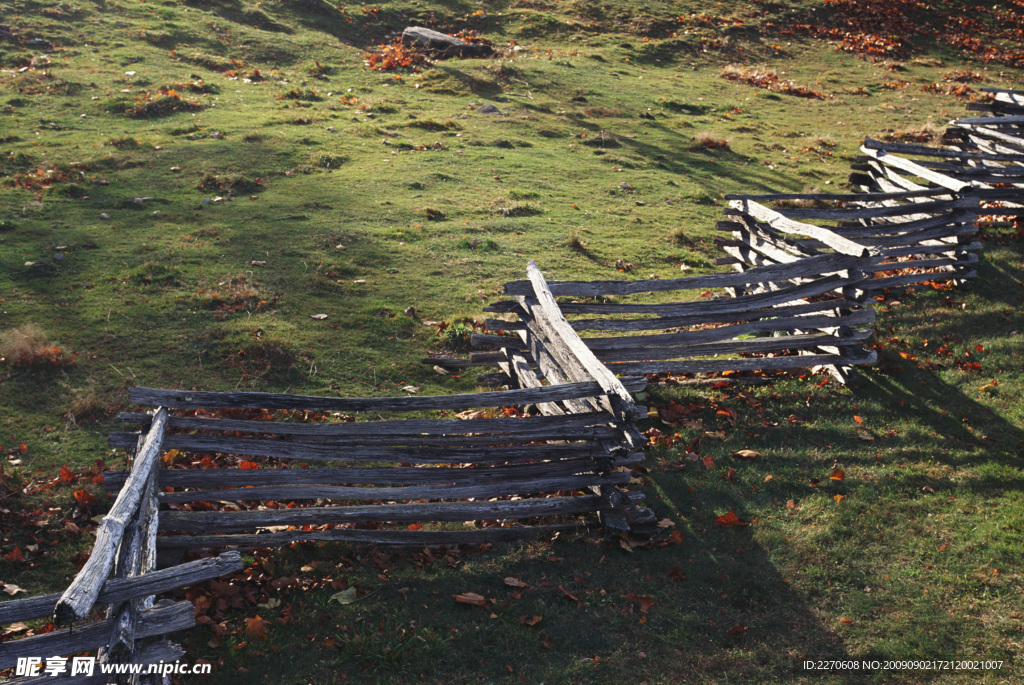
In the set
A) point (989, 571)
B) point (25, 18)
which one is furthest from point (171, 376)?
point (25, 18)

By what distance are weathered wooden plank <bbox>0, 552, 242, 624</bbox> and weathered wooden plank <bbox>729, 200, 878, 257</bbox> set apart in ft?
27.8

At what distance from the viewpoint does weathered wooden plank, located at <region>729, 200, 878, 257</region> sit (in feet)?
29.3

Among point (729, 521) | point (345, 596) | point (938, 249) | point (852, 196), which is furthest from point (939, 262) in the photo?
point (345, 596)

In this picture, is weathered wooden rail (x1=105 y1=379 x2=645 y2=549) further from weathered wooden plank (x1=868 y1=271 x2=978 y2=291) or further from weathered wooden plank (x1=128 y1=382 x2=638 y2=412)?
weathered wooden plank (x1=868 y1=271 x2=978 y2=291)

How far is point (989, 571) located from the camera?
5.85m

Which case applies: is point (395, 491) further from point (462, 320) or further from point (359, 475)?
point (462, 320)

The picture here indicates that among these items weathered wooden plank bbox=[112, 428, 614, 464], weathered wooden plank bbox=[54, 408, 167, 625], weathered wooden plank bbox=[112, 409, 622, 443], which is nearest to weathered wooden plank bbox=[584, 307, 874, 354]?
weathered wooden plank bbox=[112, 409, 622, 443]

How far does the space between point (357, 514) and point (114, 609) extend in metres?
2.09

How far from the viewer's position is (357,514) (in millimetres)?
5570

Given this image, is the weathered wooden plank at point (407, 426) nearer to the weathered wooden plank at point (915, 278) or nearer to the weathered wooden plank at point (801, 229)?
the weathered wooden plank at point (801, 229)

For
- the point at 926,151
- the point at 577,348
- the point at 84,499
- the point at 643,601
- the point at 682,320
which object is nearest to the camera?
the point at 643,601

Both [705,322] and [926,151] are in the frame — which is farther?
[926,151]

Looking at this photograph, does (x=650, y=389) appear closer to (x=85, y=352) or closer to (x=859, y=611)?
(x=859, y=611)

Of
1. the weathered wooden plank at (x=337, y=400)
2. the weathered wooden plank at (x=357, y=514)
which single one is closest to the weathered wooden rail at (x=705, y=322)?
the weathered wooden plank at (x=337, y=400)
